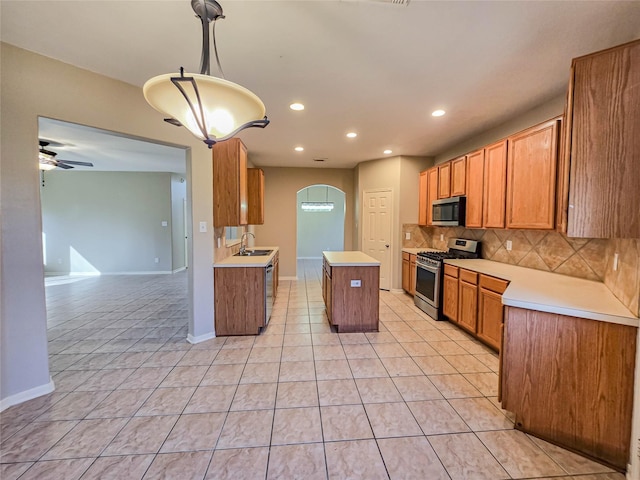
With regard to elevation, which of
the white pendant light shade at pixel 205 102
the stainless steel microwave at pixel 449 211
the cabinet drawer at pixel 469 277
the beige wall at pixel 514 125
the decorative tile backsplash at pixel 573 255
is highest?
the beige wall at pixel 514 125

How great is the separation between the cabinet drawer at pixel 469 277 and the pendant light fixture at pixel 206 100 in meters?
2.78

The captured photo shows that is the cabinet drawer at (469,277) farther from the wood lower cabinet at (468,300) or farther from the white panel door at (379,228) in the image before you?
the white panel door at (379,228)

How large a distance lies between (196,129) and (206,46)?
440mm

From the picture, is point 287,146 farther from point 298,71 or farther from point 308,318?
point 308,318

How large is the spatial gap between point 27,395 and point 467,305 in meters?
4.13

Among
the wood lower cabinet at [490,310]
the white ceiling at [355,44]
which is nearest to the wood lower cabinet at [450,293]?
the wood lower cabinet at [490,310]

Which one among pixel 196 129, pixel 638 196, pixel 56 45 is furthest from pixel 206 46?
pixel 638 196

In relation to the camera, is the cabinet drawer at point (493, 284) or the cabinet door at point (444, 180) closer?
the cabinet drawer at point (493, 284)

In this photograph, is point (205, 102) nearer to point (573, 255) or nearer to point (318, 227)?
point (573, 255)

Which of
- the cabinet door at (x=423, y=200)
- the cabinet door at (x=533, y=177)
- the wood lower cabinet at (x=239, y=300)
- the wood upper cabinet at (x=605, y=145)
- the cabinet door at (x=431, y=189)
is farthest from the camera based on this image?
the cabinet door at (x=423, y=200)

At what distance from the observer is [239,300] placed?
3213 mm

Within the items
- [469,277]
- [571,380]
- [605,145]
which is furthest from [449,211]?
[571,380]

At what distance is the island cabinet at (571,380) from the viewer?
1488mm

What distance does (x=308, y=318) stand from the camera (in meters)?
3.84
